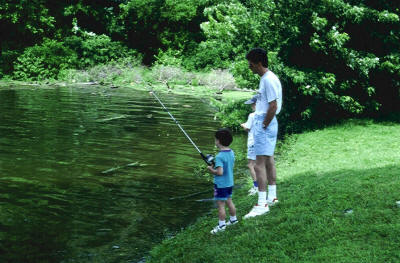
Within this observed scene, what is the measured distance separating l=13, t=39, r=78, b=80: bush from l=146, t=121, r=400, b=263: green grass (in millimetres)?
25825

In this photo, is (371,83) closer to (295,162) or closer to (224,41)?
(224,41)

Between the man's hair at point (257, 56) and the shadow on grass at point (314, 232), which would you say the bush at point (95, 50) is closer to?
the shadow on grass at point (314, 232)

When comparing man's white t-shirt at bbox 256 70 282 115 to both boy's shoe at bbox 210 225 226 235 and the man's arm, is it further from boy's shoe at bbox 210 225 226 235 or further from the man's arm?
boy's shoe at bbox 210 225 226 235

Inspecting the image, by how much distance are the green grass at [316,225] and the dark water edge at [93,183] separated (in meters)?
0.84

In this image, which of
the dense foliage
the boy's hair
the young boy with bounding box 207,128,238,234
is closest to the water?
the young boy with bounding box 207,128,238,234

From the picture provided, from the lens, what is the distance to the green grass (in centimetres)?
512

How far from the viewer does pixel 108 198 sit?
888cm

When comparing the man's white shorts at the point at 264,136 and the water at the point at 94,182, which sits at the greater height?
the man's white shorts at the point at 264,136

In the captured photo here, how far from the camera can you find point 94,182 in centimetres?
994

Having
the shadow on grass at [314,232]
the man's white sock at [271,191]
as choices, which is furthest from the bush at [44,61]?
the man's white sock at [271,191]

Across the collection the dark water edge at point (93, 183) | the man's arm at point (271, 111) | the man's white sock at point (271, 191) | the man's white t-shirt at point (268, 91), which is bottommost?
the dark water edge at point (93, 183)

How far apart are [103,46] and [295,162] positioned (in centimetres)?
2710

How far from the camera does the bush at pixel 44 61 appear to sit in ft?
→ 105

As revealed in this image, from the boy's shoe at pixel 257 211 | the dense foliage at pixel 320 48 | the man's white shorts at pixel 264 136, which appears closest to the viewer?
the man's white shorts at pixel 264 136
